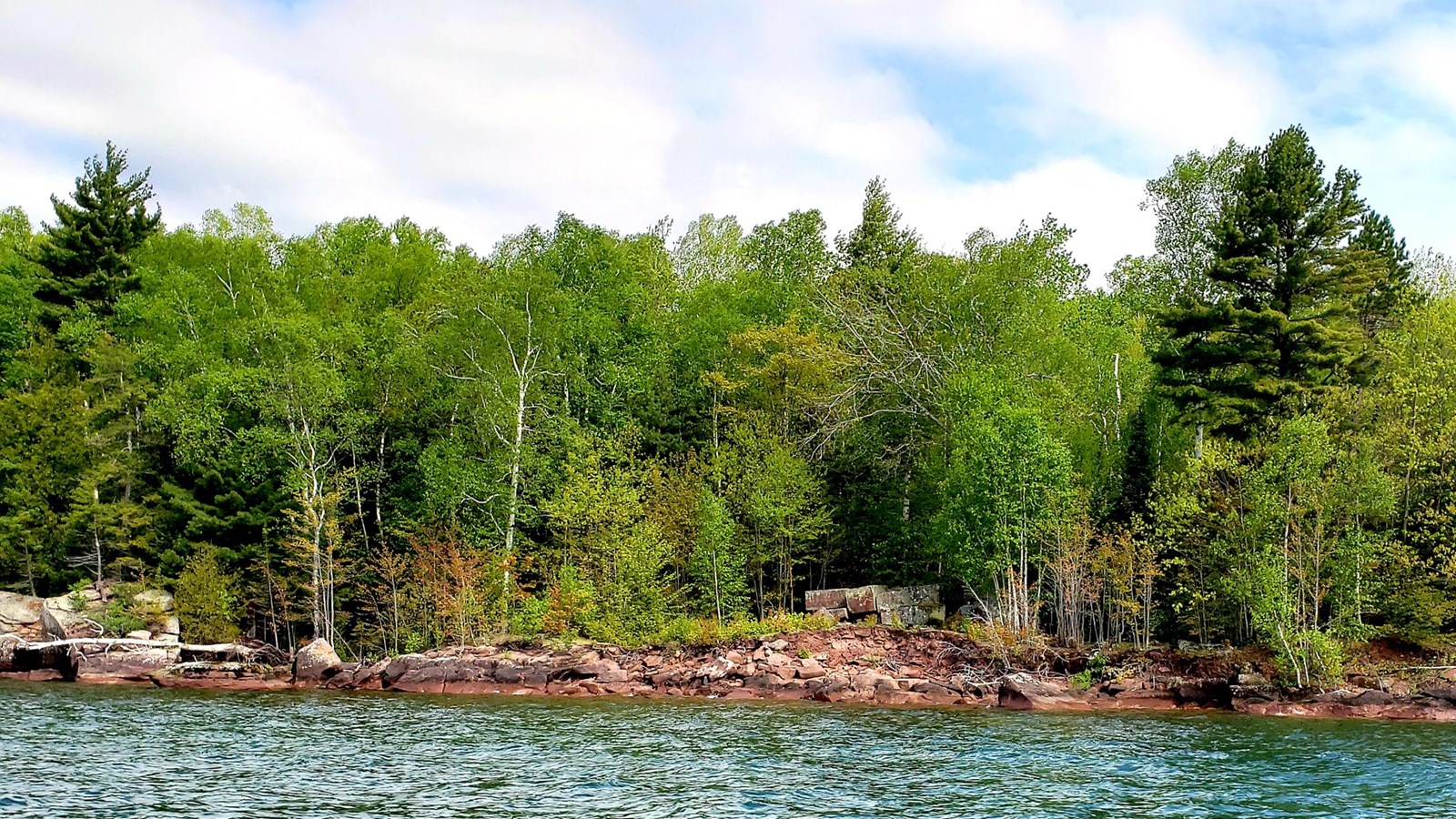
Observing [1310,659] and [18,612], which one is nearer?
[1310,659]

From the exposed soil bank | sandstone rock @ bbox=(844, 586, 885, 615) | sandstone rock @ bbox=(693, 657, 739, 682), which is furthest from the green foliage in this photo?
sandstone rock @ bbox=(844, 586, 885, 615)

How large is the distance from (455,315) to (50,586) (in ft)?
77.0

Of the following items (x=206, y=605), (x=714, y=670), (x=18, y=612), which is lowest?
(x=714, y=670)

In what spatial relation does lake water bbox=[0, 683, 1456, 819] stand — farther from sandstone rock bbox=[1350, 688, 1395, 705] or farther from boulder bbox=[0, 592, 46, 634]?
boulder bbox=[0, 592, 46, 634]

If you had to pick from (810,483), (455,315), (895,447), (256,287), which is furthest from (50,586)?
(895,447)

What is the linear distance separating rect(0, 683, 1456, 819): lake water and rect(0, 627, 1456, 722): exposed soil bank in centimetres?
258

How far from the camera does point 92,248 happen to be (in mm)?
57781

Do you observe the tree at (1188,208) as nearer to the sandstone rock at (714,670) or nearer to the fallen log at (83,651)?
the sandstone rock at (714,670)

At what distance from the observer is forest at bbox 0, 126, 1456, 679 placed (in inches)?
1555

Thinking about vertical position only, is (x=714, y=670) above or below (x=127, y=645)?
below

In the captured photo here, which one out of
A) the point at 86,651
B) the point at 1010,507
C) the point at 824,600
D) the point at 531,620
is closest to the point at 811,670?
the point at 824,600

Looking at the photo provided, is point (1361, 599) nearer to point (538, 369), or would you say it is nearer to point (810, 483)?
point (810, 483)

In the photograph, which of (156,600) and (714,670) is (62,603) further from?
(714,670)

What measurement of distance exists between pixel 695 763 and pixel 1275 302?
2856cm
